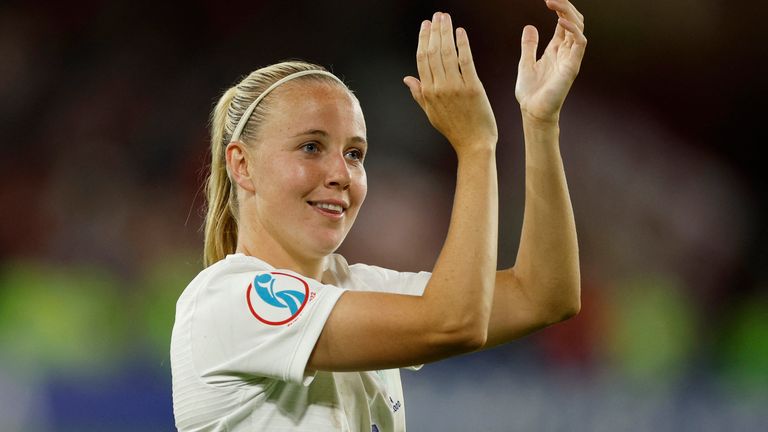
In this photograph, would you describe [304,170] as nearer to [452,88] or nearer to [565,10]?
[452,88]

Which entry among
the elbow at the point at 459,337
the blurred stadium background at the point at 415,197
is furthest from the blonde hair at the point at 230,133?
the blurred stadium background at the point at 415,197

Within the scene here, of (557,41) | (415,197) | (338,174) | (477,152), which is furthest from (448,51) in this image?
(415,197)

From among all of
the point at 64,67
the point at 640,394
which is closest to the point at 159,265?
the point at 64,67

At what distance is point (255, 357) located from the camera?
4.37ft

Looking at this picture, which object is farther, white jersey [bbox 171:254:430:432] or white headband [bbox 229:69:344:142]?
white headband [bbox 229:69:344:142]

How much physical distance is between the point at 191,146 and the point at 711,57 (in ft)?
7.32

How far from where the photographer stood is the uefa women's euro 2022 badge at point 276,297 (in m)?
1.34

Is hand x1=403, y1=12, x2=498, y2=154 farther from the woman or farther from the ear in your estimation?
the ear

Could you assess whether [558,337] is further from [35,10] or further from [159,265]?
[35,10]

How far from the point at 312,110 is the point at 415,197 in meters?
2.05

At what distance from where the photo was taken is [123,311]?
3.21 m


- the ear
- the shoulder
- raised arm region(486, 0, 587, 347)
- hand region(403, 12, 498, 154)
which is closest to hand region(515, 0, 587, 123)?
raised arm region(486, 0, 587, 347)

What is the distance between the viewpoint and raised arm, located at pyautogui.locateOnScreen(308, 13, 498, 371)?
1289 millimetres

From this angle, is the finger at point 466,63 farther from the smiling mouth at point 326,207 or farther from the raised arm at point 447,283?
the smiling mouth at point 326,207
